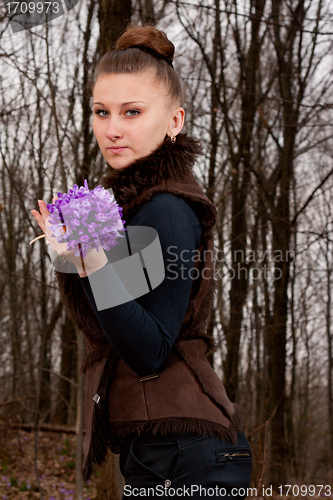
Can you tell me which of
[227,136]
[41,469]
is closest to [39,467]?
[41,469]

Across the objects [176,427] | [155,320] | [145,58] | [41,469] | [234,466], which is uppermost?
[145,58]

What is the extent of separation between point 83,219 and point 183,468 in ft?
2.33

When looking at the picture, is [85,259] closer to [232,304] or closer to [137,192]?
[137,192]

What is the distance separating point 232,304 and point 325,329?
8.77 metres

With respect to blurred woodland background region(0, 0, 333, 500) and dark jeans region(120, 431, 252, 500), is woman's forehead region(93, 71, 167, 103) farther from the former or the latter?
blurred woodland background region(0, 0, 333, 500)

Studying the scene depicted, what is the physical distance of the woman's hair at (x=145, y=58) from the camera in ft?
4.78

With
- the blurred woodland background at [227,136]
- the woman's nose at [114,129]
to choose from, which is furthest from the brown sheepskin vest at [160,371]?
the blurred woodland background at [227,136]

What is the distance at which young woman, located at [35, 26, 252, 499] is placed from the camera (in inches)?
47.6

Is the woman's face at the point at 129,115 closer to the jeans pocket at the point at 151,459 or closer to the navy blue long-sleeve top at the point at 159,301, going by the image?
the navy blue long-sleeve top at the point at 159,301

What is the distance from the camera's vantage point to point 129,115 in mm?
1450

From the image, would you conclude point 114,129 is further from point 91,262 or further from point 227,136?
point 227,136

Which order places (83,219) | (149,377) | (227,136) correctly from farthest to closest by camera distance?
(227,136) → (149,377) → (83,219)

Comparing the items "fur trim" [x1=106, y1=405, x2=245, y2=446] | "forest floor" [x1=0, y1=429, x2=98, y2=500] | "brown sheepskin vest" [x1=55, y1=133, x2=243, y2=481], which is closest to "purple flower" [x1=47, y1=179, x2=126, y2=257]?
"brown sheepskin vest" [x1=55, y1=133, x2=243, y2=481]

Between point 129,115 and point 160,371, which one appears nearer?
point 160,371
